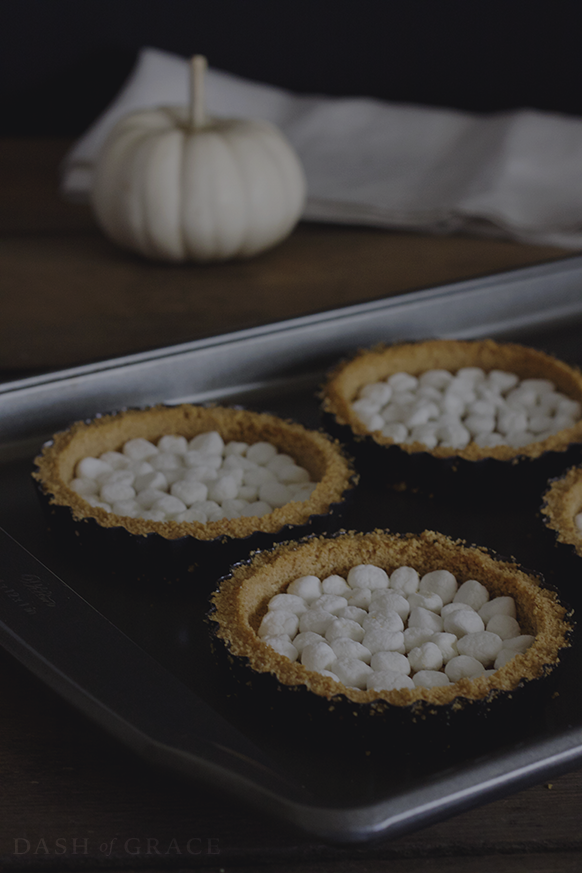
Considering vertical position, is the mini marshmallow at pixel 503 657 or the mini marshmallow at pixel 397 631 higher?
the mini marshmallow at pixel 503 657

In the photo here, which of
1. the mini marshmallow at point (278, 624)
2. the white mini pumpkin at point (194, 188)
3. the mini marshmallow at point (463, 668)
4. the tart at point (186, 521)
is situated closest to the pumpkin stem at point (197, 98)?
the white mini pumpkin at point (194, 188)

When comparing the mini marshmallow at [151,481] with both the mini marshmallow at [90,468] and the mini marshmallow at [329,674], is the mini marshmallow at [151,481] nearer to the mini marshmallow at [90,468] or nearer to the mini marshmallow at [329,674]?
the mini marshmallow at [90,468]

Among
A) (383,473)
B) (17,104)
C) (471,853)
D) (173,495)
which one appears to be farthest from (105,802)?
(17,104)

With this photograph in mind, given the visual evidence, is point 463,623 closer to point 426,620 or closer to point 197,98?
point 426,620

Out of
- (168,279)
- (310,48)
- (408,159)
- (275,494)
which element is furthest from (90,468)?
(310,48)

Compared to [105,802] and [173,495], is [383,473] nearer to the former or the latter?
[173,495]

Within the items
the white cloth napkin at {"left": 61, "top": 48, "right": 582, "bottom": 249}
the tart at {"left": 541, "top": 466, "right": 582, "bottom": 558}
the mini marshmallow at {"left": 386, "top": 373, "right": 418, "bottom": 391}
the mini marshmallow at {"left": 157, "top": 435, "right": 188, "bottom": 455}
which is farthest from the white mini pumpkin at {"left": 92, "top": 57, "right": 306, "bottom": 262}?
the tart at {"left": 541, "top": 466, "right": 582, "bottom": 558}
